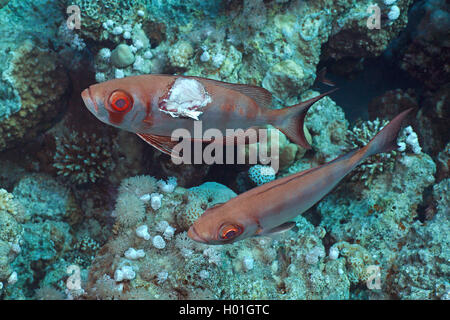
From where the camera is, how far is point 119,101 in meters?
2.07

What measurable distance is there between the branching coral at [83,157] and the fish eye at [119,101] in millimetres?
2642

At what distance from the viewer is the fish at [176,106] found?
209cm

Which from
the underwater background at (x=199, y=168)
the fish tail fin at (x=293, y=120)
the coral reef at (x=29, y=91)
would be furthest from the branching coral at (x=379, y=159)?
the coral reef at (x=29, y=91)

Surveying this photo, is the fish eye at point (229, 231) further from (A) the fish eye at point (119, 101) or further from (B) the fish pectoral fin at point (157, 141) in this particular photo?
(A) the fish eye at point (119, 101)

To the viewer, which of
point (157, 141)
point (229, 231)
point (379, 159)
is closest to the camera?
point (229, 231)

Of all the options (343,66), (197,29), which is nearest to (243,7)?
(197,29)

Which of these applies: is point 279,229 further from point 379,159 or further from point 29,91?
point 29,91

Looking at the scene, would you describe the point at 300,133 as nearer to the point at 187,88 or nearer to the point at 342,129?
the point at 187,88

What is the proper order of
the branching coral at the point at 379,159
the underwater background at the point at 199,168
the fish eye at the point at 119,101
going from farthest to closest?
the branching coral at the point at 379,159 < the underwater background at the point at 199,168 < the fish eye at the point at 119,101

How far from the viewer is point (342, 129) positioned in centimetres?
478

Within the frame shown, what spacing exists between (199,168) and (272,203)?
6.53 ft

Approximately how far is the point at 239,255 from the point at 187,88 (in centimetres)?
207

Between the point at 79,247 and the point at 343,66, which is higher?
the point at 343,66
